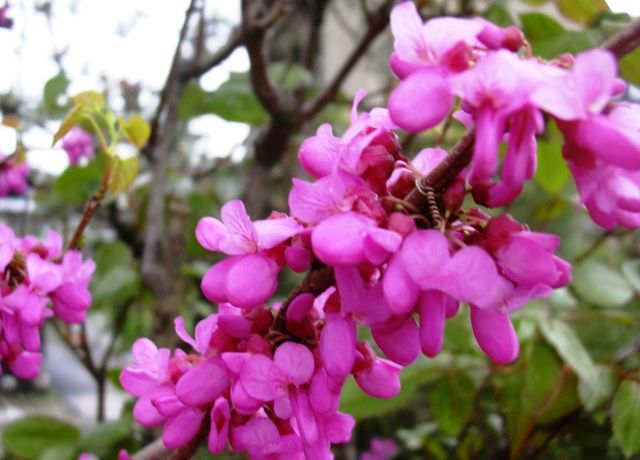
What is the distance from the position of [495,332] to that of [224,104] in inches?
29.6

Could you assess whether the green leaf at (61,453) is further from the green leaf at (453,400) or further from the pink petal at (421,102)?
Result: the pink petal at (421,102)

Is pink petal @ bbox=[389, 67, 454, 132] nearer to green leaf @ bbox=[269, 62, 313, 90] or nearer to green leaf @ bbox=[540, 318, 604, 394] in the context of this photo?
green leaf @ bbox=[540, 318, 604, 394]

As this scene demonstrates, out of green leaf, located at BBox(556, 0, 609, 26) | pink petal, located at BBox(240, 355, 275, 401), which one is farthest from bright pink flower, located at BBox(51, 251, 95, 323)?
green leaf, located at BBox(556, 0, 609, 26)

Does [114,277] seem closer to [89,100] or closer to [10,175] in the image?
[10,175]

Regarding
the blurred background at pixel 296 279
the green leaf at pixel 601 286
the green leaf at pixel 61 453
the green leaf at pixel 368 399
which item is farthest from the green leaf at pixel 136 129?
the green leaf at pixel 601 286

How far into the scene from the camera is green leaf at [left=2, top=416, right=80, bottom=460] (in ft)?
2.81

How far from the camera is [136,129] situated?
52cm

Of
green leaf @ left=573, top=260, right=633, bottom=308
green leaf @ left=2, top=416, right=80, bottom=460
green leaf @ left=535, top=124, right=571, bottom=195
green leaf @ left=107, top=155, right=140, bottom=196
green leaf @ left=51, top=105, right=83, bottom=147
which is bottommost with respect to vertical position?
green leaf @ left=2, top=416, right=80, bottom=460

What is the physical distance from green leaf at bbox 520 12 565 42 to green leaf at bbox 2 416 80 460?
78 centimetres

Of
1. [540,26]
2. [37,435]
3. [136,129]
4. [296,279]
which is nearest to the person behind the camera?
[136,129]

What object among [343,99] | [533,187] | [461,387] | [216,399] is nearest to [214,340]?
[216,399]

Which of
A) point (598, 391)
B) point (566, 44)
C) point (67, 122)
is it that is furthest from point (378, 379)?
point (566, 44)

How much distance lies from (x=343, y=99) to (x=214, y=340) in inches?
34.6

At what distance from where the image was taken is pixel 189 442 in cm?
33
